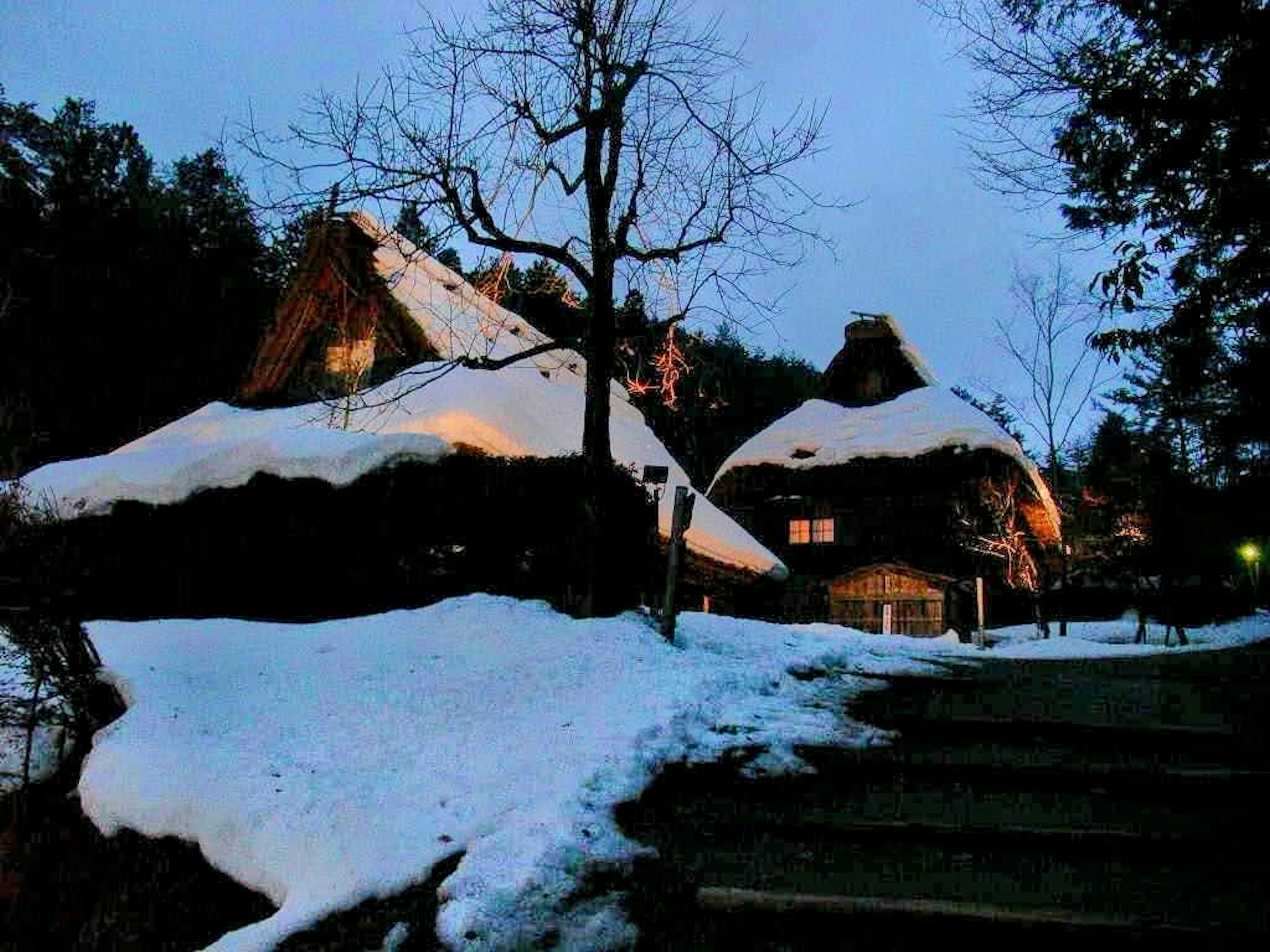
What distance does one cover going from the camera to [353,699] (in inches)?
192

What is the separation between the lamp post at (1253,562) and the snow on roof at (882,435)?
1471cm

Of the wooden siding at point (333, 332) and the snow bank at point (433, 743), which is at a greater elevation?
the wooden siding at point (333, 332)

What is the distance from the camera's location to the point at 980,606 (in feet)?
59.0

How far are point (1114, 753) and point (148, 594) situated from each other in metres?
10.1

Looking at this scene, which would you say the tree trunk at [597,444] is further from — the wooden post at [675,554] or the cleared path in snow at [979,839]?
the cleared path in snow at [979,839]

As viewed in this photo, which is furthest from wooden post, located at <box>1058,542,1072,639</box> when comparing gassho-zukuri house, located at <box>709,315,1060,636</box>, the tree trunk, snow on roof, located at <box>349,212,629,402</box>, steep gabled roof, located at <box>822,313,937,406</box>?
the tree trunk

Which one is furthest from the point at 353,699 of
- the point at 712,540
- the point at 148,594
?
the point at 712,540

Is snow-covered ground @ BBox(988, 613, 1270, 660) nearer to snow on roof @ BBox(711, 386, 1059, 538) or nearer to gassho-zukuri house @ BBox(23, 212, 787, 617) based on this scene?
snow on roof @ BBox(711, 386, 1059, 538)

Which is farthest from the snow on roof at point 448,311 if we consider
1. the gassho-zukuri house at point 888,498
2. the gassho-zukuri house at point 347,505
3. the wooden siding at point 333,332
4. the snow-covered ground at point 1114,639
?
the snow-covered ground at point 1114,639

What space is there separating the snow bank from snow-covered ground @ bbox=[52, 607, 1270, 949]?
1 centimetres

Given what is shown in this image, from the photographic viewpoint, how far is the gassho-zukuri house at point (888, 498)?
20.0 metres

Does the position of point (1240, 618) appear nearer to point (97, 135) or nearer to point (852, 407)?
point (852, 407)

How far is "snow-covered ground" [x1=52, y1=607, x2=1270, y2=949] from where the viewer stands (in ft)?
9.57

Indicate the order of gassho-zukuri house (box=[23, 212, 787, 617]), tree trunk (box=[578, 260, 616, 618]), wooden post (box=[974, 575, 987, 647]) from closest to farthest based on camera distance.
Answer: tree trunk (box=[578, 260, 616, 618]) → gassho-zukuri house (box=[23, 212, 787, 617]) → wooden post (box=[974, 575, 987, 647])
